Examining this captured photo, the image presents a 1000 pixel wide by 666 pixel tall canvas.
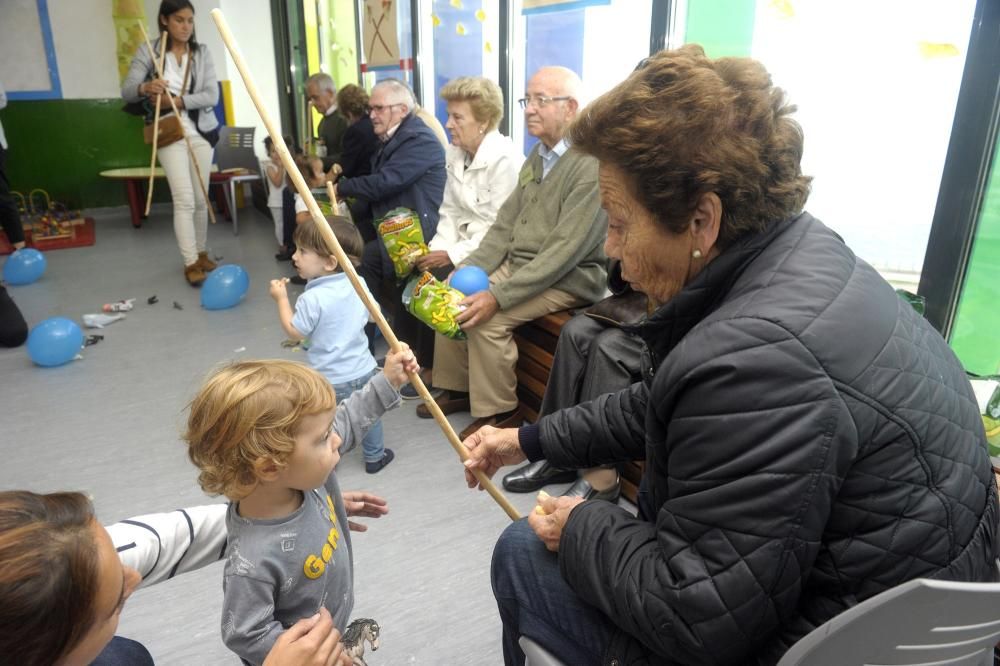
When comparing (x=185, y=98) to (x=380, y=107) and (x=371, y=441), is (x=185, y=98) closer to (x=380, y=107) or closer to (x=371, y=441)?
(x=380, y=107)

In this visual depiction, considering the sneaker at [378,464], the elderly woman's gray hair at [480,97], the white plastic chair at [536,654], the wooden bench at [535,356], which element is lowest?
the sneaker at [378,464]

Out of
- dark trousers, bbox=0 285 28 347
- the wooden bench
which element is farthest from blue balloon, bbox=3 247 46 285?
the wooden bench

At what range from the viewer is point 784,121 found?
3.26 ft

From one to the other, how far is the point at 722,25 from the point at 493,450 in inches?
81.1

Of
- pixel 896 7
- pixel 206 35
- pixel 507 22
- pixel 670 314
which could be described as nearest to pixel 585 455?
pixel 670 314

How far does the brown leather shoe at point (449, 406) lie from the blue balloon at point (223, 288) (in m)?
1.96

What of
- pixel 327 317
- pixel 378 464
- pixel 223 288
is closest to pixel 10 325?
pixel 223 288

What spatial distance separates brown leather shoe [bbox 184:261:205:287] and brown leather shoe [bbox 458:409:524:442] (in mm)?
2972

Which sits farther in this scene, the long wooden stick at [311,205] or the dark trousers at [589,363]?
the dark trousers at [589,363]

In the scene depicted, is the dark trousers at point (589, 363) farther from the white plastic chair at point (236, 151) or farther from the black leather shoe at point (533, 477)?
the white plastic chair at point (236, 151)

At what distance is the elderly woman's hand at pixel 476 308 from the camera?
264 centimetres

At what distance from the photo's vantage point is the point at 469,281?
8.97 feet

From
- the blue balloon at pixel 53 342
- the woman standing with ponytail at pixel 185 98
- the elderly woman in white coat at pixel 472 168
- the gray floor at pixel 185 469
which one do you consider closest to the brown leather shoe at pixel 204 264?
the woman standing with ponytail at pixel 185 98

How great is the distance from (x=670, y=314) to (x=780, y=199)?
0.23 m
